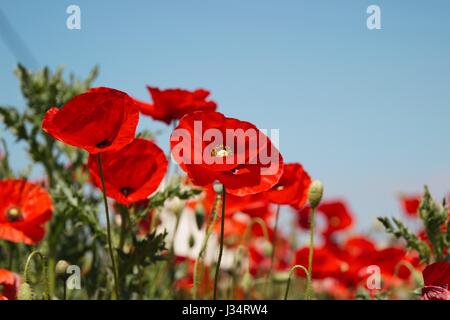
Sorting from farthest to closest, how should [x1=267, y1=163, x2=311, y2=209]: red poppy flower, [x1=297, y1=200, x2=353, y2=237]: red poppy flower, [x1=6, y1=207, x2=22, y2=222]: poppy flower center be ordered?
[x1=297, y1=200, x2=353, y2=237]: red poppy flower
[x1=6, y1=207, x2=22, y2=222]: poppy flower center
[x1=267, y1=163, x2=311, y2=209]: red poppy flower

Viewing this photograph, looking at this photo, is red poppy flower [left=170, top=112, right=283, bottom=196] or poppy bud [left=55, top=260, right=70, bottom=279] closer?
red poppy flower [left=170, top=112, right=283, bottom=196]

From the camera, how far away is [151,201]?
1.68m

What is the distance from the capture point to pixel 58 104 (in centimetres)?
221

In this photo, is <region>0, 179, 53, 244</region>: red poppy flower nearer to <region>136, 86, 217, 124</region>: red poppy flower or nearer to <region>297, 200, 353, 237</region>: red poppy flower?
<region>136, 86, 217, 124</region>: red poppy flower

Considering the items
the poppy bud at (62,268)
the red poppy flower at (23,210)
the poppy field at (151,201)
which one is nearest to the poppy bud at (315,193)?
the poppy field at (151,201)

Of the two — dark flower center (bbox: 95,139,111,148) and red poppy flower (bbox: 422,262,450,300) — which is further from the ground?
dark flower center (bbox: 95,139,111,148)

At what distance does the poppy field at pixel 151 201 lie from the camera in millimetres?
1260

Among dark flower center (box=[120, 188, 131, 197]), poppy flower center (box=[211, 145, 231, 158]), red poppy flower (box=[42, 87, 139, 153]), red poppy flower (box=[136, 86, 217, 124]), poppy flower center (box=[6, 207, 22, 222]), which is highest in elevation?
red poppy flower (box=[136, 86, 217, 124])

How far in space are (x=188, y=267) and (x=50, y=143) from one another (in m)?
0.85

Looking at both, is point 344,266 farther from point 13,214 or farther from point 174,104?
point 13,214

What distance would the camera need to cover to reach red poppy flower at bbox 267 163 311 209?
165 centimetres

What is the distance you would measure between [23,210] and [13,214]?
1.2 inches

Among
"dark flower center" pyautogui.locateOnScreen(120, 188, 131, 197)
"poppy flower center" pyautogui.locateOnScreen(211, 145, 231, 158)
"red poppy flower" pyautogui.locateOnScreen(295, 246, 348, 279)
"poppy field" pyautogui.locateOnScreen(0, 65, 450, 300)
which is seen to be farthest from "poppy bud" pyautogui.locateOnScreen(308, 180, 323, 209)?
"red poppy flower" pyautogui.locateOnScreen(295, 246, 348, 279)

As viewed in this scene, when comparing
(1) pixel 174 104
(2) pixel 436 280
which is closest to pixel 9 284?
(1) pixel 174 104
